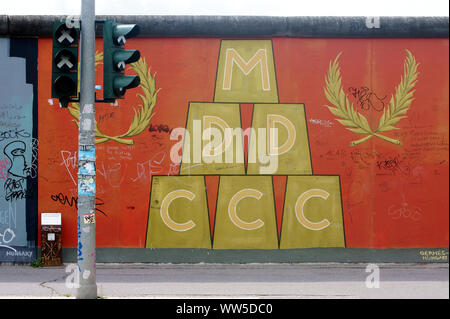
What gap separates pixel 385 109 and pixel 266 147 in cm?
265

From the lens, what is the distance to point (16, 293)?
8398 millimetres

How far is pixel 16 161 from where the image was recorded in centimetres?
1088

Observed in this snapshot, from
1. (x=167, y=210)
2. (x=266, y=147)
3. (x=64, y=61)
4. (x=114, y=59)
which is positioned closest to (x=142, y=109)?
(x=167, y=210)

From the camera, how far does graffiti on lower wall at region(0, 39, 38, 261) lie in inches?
428

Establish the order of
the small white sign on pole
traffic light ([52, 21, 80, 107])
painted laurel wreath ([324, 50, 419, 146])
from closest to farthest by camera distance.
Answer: traffic light ([52, 21, 80, 107]) → the small white sign on pole → painted laurel wreath ([324, 50, 419, 146])

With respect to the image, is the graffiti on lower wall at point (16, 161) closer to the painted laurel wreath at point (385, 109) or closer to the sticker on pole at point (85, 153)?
the sticker on pole at point (85, 153)

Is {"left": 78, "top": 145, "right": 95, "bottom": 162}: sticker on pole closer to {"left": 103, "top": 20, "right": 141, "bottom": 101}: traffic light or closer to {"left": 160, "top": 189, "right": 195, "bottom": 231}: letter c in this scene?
{"left": 103, "top": 20, "right": 141, "bottom": 101}: traffic light

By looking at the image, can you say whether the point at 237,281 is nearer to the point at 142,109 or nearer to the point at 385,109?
the point at 142,109

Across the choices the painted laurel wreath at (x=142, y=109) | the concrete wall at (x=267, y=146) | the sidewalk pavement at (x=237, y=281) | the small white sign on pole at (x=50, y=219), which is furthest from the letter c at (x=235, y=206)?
the small white sign on pole at (x=50, y=219)

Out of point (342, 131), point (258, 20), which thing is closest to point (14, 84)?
point (258, 20)

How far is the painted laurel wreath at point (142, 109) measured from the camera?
35.8 feet

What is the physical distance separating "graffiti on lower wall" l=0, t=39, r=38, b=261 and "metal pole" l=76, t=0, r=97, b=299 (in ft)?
12.0

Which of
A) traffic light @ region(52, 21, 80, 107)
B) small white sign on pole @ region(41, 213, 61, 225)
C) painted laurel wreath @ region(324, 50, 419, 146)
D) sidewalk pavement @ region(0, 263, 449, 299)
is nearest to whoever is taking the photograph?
traffic light @ region(52, 21, 80, 107)

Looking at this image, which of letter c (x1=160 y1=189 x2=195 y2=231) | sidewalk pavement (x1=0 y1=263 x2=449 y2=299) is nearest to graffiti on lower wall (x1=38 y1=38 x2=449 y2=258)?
letter c (x1=160 y1=189 x2=195 y2=231)
